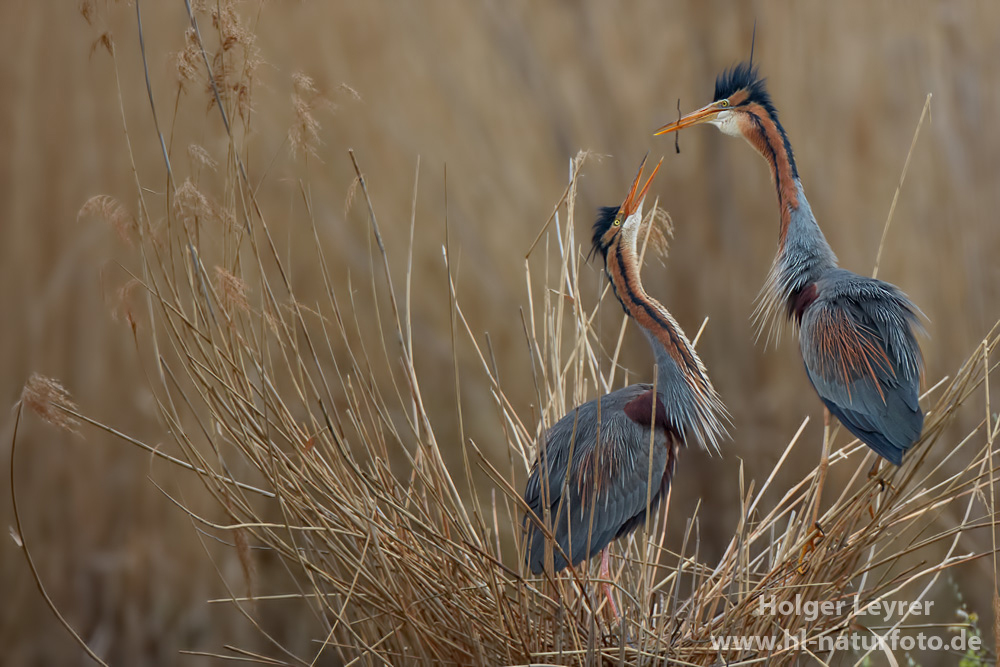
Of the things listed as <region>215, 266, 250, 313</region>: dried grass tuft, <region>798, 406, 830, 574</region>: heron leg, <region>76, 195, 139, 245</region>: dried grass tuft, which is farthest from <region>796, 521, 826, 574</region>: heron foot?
<region>76, 195, 139, 245</region>: dried grass tuft

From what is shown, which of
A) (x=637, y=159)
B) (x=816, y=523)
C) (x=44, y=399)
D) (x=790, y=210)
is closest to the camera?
(x=44, y=399)

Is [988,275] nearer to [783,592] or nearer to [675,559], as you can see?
[675,559]

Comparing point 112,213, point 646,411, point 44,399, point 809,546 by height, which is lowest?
point 809,546

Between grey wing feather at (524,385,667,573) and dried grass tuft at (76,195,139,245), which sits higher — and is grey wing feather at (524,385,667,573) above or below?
below

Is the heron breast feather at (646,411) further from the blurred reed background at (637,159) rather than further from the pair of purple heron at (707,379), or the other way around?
the blurred reed background at (637,159)

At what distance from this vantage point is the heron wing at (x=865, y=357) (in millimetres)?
760

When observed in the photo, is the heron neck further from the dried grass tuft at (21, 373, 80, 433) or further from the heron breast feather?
the dried grass tuft at (21, 373, 80, 433)

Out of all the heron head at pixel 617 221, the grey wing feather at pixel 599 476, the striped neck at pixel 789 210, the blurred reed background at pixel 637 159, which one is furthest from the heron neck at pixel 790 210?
the blurred reed background at pixel 637 159

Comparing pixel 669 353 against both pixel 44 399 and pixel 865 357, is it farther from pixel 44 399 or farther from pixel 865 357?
pixel 44 399

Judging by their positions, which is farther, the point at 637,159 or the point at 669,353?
the point at 637,159

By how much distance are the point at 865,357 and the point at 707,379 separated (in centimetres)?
17

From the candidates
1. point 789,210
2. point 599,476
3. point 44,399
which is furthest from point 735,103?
point 44,399

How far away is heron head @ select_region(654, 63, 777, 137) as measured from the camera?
2.82 ft

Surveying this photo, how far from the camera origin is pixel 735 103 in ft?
2.86
